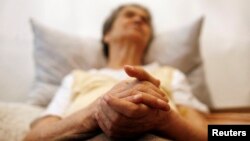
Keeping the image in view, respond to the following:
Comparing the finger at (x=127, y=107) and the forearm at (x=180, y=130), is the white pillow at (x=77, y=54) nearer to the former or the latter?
the forearm at (x=180, y=130)

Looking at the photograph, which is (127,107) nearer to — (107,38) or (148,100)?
(148,100)

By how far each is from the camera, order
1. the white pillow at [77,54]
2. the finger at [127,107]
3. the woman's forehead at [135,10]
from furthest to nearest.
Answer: the woman's forehead at [135,10], the white pillow at [77,54], the finger at [127,107]

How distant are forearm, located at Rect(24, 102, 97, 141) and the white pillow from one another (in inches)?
17.4

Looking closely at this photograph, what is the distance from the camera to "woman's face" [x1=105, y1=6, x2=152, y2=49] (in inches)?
48.2

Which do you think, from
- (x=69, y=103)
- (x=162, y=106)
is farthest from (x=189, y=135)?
(x=69, y=103)

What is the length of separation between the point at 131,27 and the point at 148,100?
71 centimetres

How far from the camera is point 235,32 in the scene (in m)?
1.36

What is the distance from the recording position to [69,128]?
0.64m

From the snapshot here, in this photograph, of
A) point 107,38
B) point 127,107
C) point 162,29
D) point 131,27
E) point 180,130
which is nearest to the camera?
point 127,107

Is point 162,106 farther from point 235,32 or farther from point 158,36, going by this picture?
point 235,32

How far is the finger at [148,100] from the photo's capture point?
55cm

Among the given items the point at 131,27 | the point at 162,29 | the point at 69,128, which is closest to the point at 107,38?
the point at 131,27

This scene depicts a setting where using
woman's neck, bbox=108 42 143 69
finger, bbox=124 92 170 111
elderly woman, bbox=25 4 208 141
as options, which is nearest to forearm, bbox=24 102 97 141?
elderly woman, bbox=25 4 208 141

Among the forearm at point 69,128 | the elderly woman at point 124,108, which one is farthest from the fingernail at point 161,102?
the forearm at point 69,128
